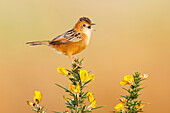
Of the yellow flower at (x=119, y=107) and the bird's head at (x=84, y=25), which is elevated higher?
the bird's head at (x=84, y=25)

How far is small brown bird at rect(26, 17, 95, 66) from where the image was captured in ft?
6.72

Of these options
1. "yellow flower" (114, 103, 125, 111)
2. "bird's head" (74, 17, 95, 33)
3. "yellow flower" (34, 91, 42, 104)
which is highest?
"bird's head" (74, 17, 95, 33)

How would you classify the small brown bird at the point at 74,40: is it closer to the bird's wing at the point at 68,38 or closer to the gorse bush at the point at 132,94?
the bird's wing at the point at 68,38

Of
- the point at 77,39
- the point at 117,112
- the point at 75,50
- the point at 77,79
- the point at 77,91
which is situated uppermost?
the point at 77,39

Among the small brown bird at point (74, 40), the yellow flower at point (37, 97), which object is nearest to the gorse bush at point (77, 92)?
the yellow flower at point (37, 97)

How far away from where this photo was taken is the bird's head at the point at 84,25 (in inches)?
80.3

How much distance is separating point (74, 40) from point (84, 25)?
18 cm

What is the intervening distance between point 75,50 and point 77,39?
0.14m

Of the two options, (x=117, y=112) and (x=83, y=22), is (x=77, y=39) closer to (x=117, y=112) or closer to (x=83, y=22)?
(x=83, y=22)

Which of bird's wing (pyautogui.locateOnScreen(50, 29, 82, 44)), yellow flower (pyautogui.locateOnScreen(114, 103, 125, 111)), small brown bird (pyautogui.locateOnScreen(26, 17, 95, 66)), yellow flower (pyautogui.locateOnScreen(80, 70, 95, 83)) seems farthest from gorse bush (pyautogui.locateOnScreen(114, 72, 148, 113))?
bird's wing (pyautogui.locateOnScreen(50, 29, 82, 44))

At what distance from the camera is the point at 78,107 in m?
1.34

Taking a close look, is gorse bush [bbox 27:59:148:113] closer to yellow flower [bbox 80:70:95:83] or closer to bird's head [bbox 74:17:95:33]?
yellow flower [bbox 80:70:95:83]

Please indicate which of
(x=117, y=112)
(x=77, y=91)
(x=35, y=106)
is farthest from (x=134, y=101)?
(x=35, y=106)

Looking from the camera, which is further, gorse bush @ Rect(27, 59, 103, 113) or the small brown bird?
the small brown bird
